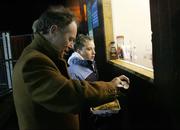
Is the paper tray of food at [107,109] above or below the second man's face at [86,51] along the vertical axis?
below

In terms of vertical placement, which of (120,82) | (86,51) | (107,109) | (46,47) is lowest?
(107,109)

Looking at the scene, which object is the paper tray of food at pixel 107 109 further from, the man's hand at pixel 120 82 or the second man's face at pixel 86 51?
the second man's face at pixel 86 51

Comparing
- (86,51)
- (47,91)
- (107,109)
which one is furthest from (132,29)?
(47,91)

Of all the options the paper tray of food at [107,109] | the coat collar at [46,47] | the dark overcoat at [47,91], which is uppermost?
the coat collar at [46,47]

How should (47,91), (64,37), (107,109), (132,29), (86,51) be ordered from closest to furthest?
(47,91)
(64,37)
(107,109)
(86,51)
(132,29)

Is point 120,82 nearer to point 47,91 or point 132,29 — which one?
point 47,91

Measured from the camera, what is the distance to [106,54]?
17.3ft

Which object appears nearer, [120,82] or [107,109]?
[120,82]

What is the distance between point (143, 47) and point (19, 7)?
15.2 m

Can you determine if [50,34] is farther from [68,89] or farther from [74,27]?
[68,89]

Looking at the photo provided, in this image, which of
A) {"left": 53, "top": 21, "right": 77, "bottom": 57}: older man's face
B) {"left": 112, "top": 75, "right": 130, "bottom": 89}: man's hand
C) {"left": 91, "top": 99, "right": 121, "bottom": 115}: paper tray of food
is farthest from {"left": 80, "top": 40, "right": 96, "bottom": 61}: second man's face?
{"left": 53, "top": 21, "right": 77, "bottom": 57}: older man's face

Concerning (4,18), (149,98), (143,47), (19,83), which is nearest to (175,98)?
(149,98)

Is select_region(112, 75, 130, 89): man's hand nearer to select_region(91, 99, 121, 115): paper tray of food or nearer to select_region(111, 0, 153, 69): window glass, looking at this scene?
select_region(91, 99, 121, 115): paper tray of food

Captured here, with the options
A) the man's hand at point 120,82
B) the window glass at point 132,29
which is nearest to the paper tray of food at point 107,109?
the man's hand at point 120,82
